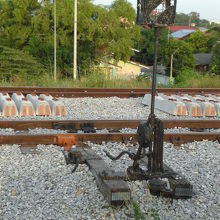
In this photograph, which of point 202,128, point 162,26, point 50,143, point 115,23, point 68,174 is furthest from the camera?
point 115,23

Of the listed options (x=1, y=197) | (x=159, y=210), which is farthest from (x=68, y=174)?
(x=159, y=210)

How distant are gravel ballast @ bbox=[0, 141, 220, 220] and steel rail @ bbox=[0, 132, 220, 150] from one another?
253 millimetres

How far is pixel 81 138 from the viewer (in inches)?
262

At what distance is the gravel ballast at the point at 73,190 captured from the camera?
405 centimetres

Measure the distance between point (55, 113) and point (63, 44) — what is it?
119 feet

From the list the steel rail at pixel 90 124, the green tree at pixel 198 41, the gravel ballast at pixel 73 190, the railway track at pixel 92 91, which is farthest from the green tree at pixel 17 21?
the green tree at pixel 198 41

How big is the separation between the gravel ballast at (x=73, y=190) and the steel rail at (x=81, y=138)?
253 mm

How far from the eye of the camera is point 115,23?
158ft

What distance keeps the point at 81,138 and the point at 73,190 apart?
2108mm

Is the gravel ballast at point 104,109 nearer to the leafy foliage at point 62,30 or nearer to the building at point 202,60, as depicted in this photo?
the leafy foliage at point 62,30

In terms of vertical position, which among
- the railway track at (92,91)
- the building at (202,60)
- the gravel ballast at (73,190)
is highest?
the building at (202,60)

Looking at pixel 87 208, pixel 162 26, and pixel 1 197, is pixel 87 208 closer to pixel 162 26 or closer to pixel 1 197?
pixel 1 197

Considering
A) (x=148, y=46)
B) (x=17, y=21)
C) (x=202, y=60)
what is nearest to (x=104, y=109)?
(x=17, y=21)

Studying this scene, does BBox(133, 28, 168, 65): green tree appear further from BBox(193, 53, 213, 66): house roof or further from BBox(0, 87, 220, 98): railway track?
BBox(0, 87, 220, 98): railway track
